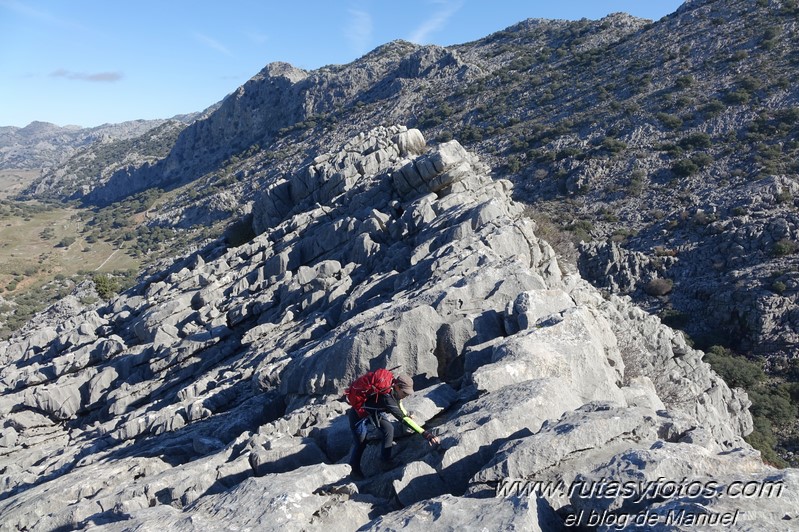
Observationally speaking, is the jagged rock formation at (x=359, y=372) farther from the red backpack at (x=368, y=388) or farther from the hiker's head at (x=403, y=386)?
the red backpack at (x=368, y=388)

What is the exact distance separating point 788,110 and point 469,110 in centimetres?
4345

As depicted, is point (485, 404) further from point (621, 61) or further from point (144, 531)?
point (621, 61)

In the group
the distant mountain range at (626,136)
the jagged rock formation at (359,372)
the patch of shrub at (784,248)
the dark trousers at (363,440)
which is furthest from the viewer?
the distant mountain range at (626,136)

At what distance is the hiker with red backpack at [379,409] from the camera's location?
10.3 metres

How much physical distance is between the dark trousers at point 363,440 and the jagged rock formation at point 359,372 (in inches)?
13.7

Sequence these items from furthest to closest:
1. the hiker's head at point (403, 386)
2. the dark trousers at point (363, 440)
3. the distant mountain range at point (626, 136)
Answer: the distant mountain range at point (626, 136) < the hiker's head at point (403, 386) < the dark trousers at point (363, 440)

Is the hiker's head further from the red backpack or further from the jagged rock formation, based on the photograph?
the jagged rock formation

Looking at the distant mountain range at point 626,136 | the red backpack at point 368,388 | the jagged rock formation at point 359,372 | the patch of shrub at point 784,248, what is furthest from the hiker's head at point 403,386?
the patch of shrub at point 784,248

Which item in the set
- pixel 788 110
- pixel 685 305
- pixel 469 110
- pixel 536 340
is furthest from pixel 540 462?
pixel 469 110

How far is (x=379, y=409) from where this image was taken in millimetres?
10414

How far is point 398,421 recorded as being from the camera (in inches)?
434

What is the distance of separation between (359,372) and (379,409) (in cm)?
466

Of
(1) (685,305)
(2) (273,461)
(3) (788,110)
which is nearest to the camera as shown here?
(2) (273,461)

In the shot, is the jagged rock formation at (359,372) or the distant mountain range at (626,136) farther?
the distant mountain range at (626,136)
